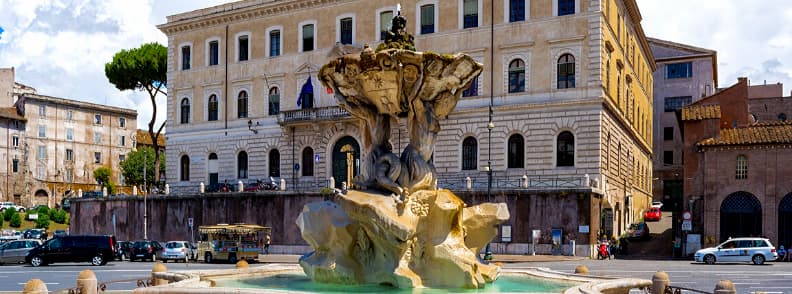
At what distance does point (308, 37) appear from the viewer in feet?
164

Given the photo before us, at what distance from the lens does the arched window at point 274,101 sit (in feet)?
167

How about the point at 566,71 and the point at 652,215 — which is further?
the point at 652,215

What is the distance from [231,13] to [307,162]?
35.1 ft

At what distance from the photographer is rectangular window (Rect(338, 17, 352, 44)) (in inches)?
1901

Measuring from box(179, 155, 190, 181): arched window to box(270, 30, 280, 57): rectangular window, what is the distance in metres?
9.66

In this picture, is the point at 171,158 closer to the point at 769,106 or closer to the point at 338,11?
the point at 338,11

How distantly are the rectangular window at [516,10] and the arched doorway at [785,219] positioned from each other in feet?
49.5

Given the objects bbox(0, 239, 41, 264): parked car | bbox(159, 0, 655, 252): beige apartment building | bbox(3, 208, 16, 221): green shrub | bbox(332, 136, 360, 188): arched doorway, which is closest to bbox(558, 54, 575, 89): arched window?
bbox(159, 0, 655, 252): beige apartment building

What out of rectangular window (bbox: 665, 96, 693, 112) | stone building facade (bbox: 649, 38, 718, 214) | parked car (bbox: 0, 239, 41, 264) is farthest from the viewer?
rectangular window (bbox: 665, 96, 693, 112)

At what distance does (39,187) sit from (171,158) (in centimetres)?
3048

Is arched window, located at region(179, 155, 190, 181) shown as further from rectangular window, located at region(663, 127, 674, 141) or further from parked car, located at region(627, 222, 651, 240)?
rectangular window, located at region(663, 127, 674, 141)

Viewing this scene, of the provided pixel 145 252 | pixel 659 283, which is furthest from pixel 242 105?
pixel 659 283

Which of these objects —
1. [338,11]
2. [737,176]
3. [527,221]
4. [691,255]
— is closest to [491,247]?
[527,221]

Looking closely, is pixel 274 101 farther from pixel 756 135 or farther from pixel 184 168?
pixel 756 135
